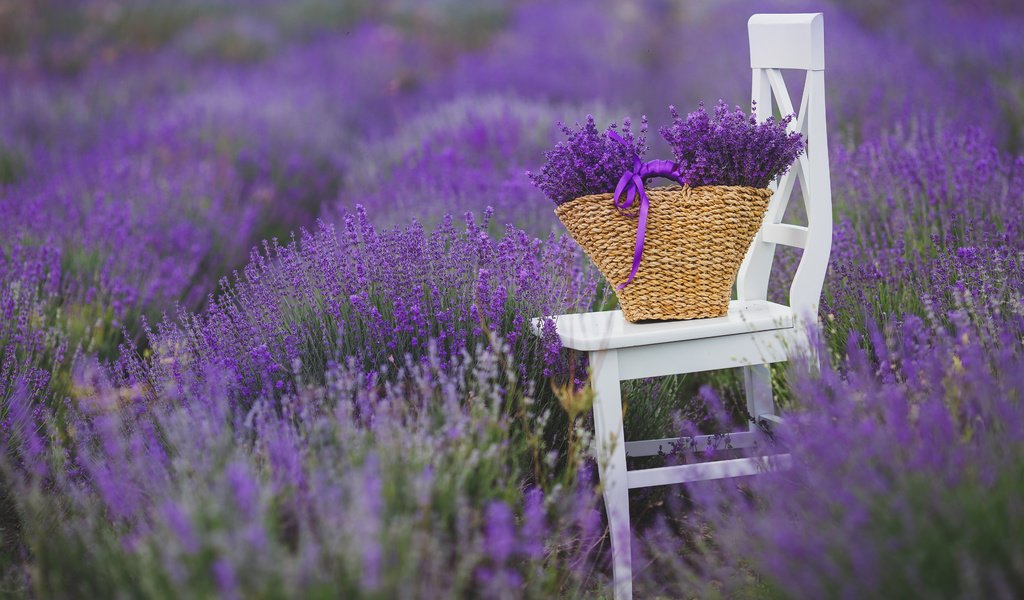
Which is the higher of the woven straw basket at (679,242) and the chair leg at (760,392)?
the woven straw basket at (679,242)

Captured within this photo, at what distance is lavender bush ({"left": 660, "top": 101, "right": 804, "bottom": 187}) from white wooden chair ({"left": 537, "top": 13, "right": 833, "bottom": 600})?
A: 7 cm

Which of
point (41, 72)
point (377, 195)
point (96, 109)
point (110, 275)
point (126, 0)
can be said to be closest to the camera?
point (110, 275)

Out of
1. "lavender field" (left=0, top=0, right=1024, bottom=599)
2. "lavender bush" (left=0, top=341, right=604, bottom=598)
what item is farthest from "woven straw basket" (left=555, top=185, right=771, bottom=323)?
"lavender bush" (left=0, top=341, right=604, bottom=598)

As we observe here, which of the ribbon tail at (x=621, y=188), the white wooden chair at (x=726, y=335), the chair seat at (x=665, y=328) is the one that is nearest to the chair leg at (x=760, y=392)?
the white wooden chair at (x=726, y=335)

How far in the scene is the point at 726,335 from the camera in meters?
2.25

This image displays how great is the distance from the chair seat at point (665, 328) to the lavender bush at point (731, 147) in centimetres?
30

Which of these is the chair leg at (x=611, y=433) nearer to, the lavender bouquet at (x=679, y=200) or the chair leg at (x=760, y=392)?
the lavender bouquet at (x=679, y=200)

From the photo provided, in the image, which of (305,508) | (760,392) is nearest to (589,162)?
(760,392)

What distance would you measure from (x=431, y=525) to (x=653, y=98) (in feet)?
20.8

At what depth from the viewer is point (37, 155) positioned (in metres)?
5.56

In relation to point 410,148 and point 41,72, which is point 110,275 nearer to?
point 410,148

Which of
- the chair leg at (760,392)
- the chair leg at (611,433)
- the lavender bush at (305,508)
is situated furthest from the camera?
the chair leg at (760,392)

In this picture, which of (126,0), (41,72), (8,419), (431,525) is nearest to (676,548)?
(431,525)

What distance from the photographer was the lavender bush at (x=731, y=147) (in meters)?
2.24
